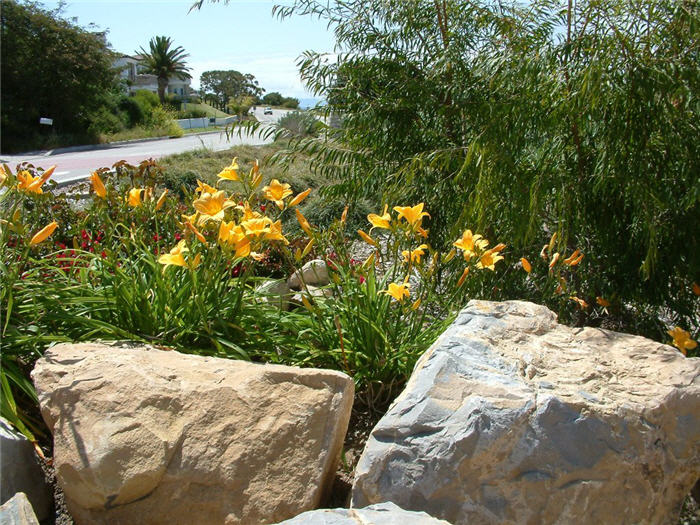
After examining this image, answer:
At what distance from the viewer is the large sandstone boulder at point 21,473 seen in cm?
196

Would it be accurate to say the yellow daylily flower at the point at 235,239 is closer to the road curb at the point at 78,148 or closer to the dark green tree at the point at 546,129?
the dark green tree at the point at 546,129

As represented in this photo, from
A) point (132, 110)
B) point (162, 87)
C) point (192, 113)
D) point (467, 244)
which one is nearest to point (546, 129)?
point (467, 244)

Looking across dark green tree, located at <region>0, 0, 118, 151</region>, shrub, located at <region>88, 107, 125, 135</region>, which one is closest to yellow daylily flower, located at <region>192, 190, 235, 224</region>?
dark green tree, located at <region>0, 0, 118, 151</region>

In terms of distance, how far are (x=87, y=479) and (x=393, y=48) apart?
2.86 m

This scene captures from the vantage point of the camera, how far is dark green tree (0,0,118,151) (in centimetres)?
2359

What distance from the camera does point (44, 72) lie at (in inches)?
981

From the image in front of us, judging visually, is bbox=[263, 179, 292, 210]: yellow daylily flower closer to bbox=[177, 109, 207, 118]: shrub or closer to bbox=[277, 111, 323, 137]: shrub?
bbox=[277, 111, 323, 137]: shrub

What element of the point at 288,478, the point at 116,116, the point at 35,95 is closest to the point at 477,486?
the point at 288,478

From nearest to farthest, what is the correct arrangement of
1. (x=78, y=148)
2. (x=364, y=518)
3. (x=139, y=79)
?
(x=364, y=518), (x=78, y=148), (x=139, y=79)

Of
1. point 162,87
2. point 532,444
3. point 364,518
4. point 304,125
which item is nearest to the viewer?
point 364,518

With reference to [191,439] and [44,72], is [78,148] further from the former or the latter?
[191,439]

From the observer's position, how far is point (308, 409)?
204cm

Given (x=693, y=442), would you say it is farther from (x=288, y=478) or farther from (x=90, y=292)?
(x=90, y=292)

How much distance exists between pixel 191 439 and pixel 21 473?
1.89 ft
